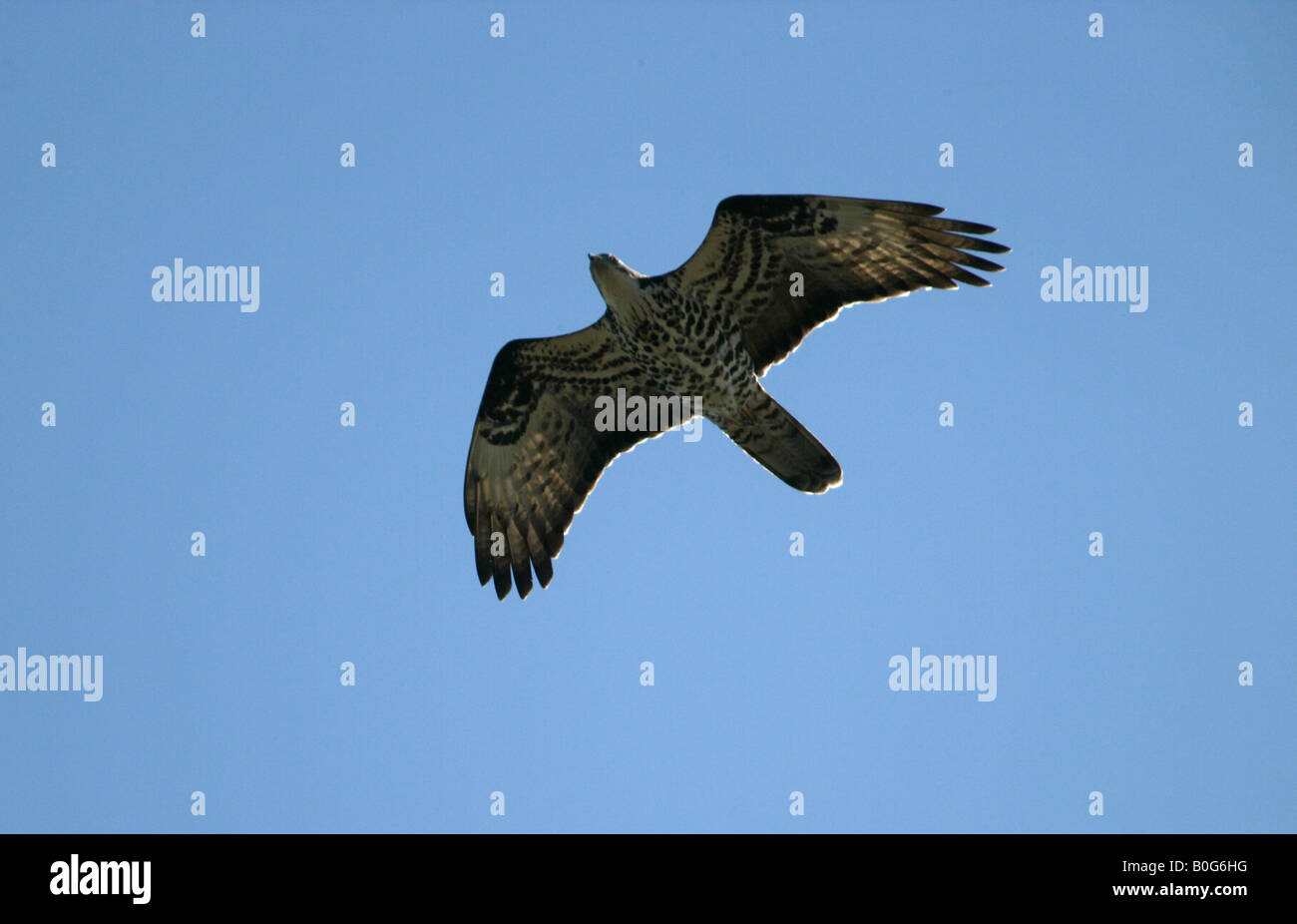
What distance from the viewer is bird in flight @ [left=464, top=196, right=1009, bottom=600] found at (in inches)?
434

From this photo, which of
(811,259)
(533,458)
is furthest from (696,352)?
(533,458)

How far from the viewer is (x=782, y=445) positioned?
37.4 ft

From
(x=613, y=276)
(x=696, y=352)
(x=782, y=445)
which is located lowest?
(x=782, y=445)

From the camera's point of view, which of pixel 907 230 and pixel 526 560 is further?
pixel 526 560

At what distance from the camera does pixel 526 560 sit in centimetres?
1234

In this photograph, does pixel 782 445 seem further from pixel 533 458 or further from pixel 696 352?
pixel 533 458

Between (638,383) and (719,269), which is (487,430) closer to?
(638,383)

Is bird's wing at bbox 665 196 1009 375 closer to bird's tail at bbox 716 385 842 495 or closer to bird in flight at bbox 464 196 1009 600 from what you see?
bird in flight at bbox 464 196 1009 600

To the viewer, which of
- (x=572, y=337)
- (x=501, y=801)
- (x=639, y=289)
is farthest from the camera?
(x=501, y=801)

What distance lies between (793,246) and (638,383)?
2.04 metres

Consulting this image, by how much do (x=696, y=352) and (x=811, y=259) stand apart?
1.33 metres

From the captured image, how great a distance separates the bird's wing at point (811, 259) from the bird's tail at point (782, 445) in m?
0.46
